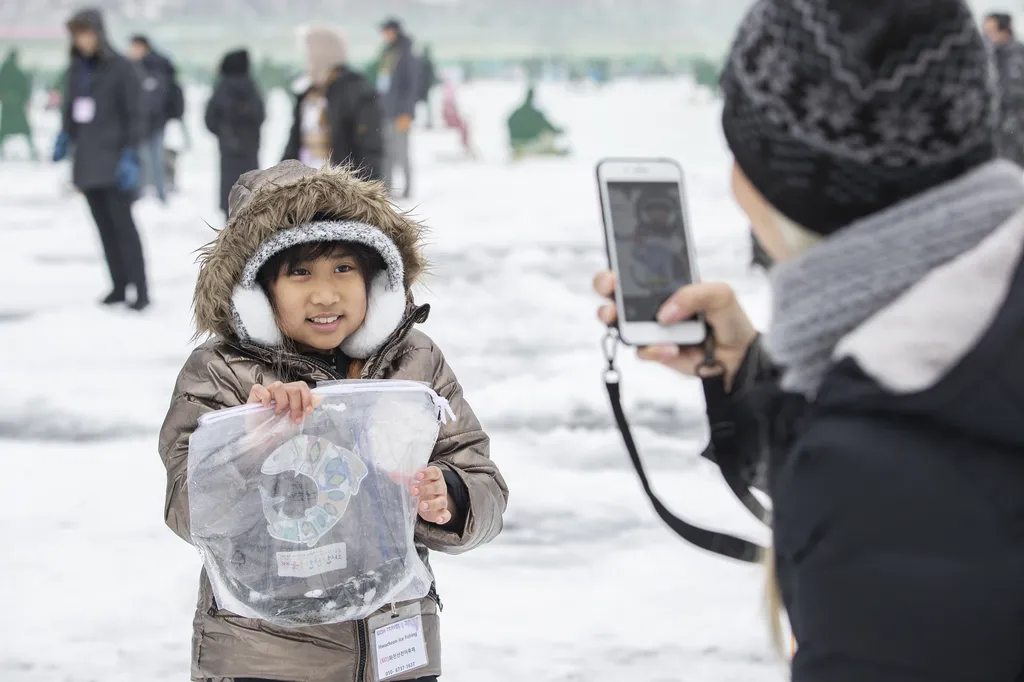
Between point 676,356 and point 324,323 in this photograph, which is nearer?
point 676,356

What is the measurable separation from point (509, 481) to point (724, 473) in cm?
249

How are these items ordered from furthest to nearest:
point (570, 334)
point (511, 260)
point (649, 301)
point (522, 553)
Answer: point (511, 260) < point (570, 334) < point (522, 553) < point (649, 301)

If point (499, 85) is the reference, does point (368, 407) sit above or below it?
above

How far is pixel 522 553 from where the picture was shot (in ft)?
10.7

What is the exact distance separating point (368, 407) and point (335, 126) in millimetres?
5006

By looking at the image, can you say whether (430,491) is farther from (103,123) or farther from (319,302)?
(103,123)

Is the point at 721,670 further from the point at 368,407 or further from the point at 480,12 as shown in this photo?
the point at 480,12

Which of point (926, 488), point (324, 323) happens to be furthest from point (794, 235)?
point (324, 323)

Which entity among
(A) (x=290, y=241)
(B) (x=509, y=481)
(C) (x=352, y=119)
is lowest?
(B) (x=509, y=481)

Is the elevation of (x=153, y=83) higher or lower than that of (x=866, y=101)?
lower

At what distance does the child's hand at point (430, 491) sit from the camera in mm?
1606

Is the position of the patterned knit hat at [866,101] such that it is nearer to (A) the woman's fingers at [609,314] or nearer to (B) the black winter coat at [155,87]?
(A) the woman's fingers at [609,314]

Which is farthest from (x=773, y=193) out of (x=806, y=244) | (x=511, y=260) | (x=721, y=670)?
(x=511, y=260)

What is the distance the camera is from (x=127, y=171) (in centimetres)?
590
